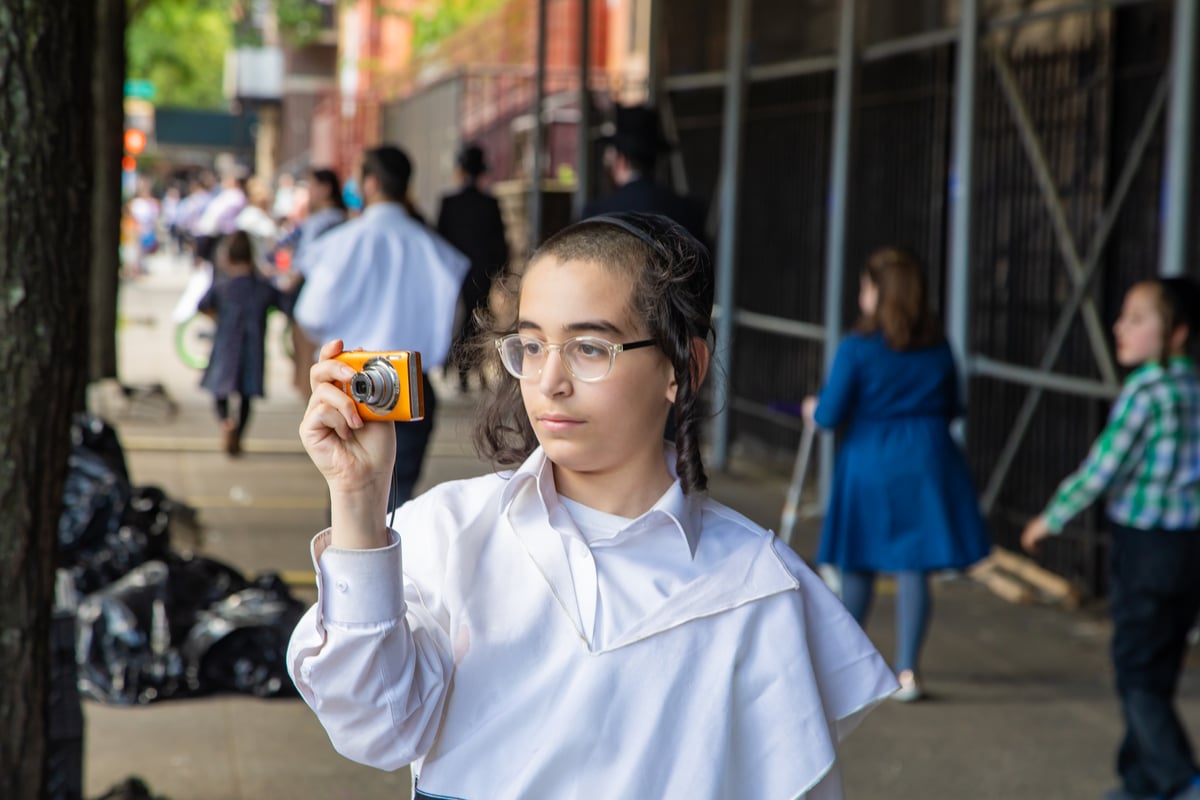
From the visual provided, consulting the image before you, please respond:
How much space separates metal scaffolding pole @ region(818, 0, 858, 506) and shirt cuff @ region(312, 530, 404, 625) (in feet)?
25.4

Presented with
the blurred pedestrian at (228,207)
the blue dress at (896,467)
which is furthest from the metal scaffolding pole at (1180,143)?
the blurred pedestrian at (228,207)

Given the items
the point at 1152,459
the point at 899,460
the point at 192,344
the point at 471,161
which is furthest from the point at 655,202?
the point at 192,344

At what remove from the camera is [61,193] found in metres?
3.88

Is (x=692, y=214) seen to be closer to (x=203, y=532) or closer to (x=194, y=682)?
(x=194, y=682)

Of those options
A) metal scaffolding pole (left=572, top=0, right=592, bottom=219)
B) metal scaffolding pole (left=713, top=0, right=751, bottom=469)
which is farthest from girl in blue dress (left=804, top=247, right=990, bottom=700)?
metal scaffolding pole (left=572, top=0, right=592, bottom=219)

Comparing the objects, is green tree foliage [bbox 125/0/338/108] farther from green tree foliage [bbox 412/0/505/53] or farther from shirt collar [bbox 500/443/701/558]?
shirt collar [bbox 500/443/701/558]

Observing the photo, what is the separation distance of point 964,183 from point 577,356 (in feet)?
21.2

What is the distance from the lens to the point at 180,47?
57625 millimetres

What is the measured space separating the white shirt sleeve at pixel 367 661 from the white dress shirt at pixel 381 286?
5022 millimetres

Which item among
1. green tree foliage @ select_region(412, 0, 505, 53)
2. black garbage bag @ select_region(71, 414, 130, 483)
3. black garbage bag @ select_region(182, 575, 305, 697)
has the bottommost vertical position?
black garbage bag @ select_region(182, 575, 305, 697)

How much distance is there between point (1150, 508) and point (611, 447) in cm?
324

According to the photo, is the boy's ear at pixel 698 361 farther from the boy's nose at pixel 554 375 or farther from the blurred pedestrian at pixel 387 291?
the blurred pedestrian at pixel 387 291

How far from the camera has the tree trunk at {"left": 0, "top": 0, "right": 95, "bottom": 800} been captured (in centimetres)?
377

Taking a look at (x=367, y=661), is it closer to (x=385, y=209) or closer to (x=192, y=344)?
(x=385, y=209)
